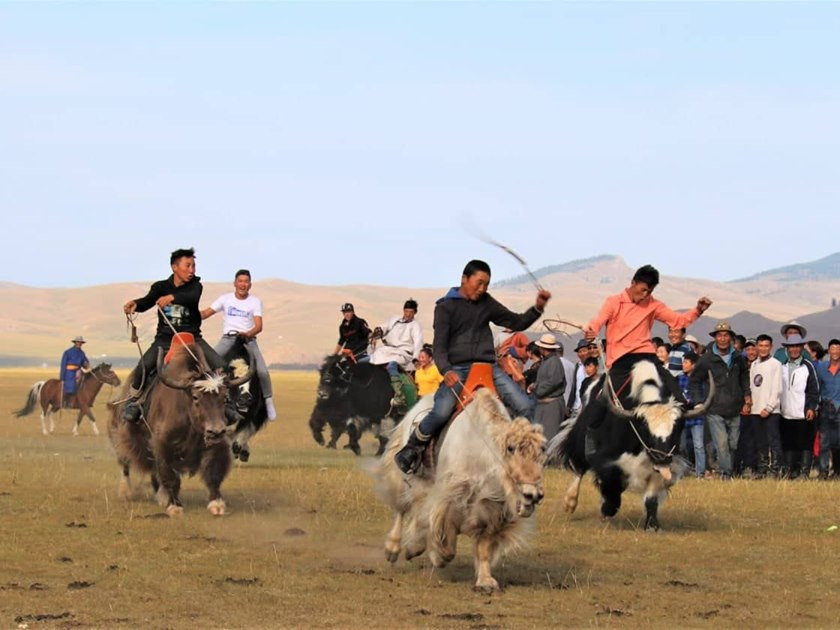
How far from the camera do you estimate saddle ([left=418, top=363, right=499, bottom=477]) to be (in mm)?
11008

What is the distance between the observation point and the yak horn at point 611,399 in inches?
544

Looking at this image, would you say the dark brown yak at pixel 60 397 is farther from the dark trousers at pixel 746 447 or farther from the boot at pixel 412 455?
the boot at pixel 412 455

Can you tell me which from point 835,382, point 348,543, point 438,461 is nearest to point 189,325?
point 348,543

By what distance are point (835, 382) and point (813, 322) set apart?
291 feet

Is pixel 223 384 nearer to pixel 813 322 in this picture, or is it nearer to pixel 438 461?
pixel 438 461

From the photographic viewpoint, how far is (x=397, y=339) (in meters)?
25.3

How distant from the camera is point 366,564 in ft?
38.6

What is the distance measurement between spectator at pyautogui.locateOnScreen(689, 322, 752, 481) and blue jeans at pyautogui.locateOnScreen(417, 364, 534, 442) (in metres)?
9.35

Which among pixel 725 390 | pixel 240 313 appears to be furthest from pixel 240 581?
pixel 725 390

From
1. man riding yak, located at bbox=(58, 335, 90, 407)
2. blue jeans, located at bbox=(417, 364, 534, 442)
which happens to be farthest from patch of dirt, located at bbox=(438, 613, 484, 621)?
man riding yak, located at bbox=(58, 335, 90, 407)

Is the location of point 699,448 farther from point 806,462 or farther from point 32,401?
point 32,401

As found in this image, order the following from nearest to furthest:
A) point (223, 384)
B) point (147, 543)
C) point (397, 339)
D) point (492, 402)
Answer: point (492, 402), point (147, 543), point (223, 384), point (397, 339)

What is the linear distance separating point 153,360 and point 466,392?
561cm

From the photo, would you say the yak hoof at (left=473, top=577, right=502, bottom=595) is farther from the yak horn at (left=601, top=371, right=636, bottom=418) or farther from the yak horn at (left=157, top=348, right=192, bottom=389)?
the yak horn at (left=157, top=348, right=192, bottom=389)
